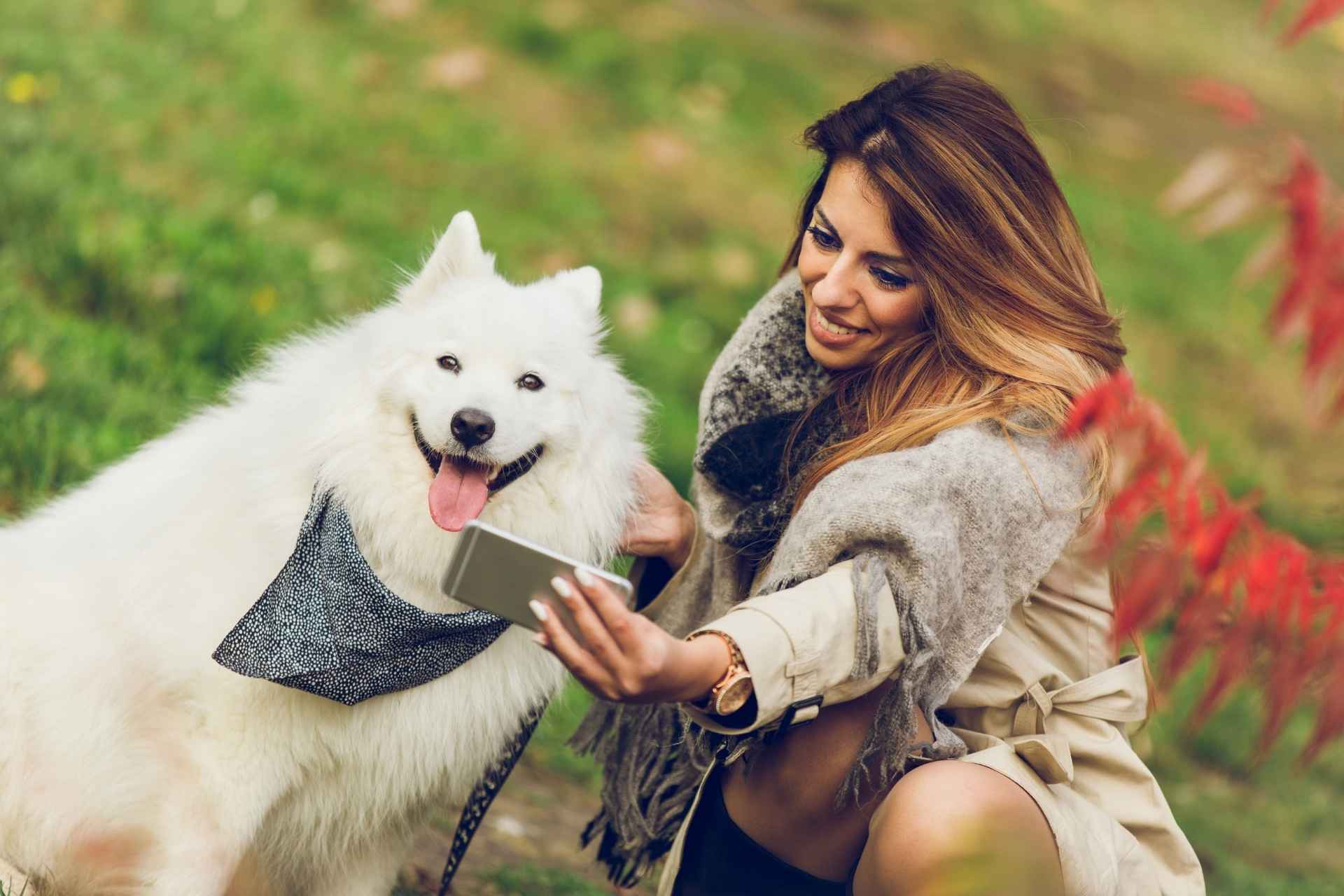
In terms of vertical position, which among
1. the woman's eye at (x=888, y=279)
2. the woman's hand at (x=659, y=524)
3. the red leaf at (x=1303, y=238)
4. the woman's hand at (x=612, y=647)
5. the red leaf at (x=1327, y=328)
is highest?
the red leaf at (x=1303, y=238)

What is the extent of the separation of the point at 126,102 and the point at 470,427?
4179mm

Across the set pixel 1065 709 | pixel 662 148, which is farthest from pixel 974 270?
pixel 662 148

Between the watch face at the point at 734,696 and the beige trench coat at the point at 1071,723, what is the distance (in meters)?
0.14

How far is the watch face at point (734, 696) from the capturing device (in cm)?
187

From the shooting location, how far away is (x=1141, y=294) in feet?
23.5

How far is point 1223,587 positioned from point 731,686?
0.77 meters

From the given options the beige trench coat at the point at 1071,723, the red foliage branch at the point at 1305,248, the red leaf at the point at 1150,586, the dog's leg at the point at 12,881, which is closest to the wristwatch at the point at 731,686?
the beige trench coat at the point at 1071,723

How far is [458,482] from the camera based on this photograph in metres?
2.34

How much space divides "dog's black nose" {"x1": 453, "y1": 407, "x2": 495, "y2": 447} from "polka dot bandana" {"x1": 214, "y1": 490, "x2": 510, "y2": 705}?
1.03 feet

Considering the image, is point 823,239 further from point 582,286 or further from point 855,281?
point 582,286

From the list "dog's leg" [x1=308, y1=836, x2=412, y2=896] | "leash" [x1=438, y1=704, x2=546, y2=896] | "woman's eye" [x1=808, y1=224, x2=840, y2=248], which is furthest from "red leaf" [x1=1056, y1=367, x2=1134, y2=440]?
"dog's leg" [x1=308, y1=836, x2=412, y2=896]

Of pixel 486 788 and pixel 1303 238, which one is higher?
pixel 1303 238

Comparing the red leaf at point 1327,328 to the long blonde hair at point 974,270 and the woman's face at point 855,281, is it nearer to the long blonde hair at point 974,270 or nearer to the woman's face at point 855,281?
the long blonde hair at point 974,270

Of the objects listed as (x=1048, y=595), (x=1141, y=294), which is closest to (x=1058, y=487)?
(x=1048, y=595)
